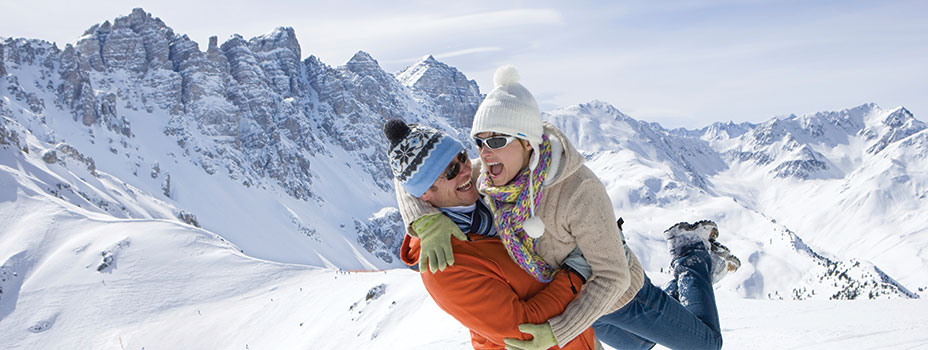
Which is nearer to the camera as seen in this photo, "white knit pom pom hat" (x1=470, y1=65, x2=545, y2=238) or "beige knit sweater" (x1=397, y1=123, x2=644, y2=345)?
"beige knit sweater" (x1=397, y1=123, x2=644, y2=345)

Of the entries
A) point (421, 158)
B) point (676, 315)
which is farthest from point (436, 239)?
point (676, 315)

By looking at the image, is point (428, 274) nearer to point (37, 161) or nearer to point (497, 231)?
point (497, 231)

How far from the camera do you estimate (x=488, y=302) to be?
3.72 metres

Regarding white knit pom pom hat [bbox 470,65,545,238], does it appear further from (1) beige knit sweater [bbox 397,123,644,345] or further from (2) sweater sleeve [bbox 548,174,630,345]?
(2) sweater sleeve [bbox 548,174,630,345]

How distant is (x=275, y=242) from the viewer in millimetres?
112375

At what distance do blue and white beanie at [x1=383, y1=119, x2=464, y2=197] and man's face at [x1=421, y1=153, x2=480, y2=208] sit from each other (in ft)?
0.28

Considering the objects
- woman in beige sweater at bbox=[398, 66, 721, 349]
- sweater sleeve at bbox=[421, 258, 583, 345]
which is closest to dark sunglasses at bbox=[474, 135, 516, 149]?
woman in beige sweater at bbox=[398, 66, 721, 349]

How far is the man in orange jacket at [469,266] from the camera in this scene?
3748mm

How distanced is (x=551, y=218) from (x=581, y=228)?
0.82ft

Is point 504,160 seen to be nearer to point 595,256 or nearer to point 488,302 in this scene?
point 595,256

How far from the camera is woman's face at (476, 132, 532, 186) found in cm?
416

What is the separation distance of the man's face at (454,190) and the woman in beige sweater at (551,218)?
0.37ft

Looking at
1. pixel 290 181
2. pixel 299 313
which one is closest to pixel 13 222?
pixel 299 313

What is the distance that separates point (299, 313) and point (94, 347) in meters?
8.32
